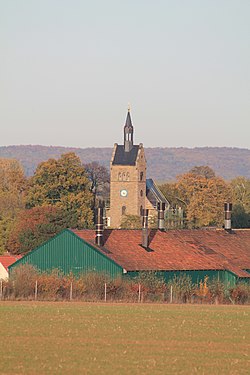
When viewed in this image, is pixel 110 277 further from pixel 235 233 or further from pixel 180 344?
pixel 180 344

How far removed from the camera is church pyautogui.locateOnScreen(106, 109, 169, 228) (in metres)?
165

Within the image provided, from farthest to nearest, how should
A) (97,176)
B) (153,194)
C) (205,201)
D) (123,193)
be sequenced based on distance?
1. (97,176)
2. (153,194)
3. (123,193)
4. (205,201)

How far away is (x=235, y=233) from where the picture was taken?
79.9 m

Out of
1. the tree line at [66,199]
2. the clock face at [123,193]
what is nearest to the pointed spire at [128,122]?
the tree line at [66,199]

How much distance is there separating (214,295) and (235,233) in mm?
18327

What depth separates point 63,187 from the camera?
419ft

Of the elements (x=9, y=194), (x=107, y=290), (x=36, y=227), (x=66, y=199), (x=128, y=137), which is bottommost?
(x=107, y=290)

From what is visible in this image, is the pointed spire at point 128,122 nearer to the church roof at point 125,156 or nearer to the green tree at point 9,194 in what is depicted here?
the church roof at point 125,156

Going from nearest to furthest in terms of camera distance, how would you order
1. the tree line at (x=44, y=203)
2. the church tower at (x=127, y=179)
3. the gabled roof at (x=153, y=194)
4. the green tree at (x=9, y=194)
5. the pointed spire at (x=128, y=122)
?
the tree line at (x=44, y=203)
the green tree at (x=9, y=194)
the church tower at (x=127, y=179)
the gabled roof at (x=153, y=194)
the pointed spire at (x=128, y=122)

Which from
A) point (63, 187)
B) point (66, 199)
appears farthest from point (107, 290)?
point (63, 187)

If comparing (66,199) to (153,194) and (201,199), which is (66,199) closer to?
(201,199)

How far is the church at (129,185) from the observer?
16512 cm

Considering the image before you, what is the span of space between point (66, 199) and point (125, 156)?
154ft

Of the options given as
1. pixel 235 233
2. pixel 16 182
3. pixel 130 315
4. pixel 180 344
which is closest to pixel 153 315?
pixel 130 315
